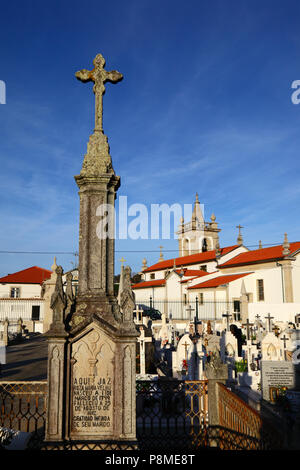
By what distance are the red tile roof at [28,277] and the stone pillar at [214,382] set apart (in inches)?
1508

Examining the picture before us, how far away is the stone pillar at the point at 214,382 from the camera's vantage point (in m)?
6.61

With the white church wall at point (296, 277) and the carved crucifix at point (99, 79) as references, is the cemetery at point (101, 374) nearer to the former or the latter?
the carved crucifix at point (99, 79)

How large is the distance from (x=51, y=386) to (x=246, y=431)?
2.99 m

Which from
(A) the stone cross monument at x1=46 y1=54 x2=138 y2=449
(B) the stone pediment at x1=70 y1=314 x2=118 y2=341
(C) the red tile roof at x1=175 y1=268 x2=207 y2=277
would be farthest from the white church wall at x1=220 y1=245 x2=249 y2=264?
(B) the stone pediment at x1=70 y1=314 x2=118 y2=341

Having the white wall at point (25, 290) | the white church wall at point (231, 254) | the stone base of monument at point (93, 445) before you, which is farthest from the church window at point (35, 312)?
the stone base of monument at point (93, 445)

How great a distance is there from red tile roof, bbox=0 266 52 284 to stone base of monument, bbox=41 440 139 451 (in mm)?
38902

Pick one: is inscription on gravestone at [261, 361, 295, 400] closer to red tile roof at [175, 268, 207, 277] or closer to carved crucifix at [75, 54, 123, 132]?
carved crucifix at [75, 54, 123, 132]

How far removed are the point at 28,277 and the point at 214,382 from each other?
43027 millimetres

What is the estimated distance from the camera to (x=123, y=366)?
5523 mm

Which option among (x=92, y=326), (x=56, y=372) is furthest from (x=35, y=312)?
(x=92, y=326)

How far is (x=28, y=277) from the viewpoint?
4616 centimetres

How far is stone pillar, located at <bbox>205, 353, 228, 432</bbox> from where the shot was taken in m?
6.61
